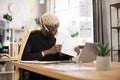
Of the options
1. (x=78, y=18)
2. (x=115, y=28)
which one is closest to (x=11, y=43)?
(x=78, y=18)

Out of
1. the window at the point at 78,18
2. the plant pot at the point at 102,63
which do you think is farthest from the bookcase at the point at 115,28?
the plant pot at the point at 102,63

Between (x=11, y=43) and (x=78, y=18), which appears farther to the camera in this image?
(x=11, y=43)

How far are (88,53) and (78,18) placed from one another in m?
3.33

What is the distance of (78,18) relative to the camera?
4941 mm

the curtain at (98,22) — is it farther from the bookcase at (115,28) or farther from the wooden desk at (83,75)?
the wooden desk at (83,75)

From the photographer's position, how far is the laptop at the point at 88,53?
5.26 feet

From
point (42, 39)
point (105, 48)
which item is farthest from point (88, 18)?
point (105, 48)

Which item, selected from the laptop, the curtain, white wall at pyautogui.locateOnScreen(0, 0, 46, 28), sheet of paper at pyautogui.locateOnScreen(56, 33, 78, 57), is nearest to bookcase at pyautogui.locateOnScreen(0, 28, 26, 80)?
white wall at pyautogui.locateOnScreen(0, 0, 46, 28)

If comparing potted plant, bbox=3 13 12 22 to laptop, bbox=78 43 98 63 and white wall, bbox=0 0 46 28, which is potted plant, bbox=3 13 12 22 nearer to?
white wall, bbox=0 0 46 28

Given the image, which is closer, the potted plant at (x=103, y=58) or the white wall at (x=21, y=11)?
the potted plant at (x=103, y=58)

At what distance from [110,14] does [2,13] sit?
315 cm

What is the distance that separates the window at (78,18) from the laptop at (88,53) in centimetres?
279

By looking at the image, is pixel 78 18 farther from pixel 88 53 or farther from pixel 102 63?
pixel 102 63

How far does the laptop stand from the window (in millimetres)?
2790
